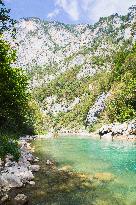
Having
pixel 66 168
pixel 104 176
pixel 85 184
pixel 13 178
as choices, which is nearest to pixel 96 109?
pixel 66 168

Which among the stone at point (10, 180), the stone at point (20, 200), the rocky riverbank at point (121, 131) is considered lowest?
the stone at point (20, 200)

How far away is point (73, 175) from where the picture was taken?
1355 inches

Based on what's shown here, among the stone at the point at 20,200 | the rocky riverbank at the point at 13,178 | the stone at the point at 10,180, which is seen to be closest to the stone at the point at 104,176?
the rocky riverbank at the point at 13,178

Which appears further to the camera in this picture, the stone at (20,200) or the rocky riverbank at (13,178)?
the rocky riverbank at (13,178)

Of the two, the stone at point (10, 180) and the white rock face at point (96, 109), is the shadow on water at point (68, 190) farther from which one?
the white rock face at point (96, 109)

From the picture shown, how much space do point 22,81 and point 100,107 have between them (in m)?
124

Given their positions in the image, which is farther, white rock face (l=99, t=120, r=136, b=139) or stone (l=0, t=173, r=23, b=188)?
white rock face (l=99, t=120, r=136, b=139)

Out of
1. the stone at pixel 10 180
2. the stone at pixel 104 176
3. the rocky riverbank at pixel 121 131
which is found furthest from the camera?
the rocky riverbank at pixel 121 131

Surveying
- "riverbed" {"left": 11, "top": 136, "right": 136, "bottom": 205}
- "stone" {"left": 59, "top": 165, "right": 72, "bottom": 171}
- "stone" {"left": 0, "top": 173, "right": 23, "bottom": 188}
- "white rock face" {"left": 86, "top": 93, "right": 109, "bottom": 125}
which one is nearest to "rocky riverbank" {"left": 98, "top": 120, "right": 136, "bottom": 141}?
"stone" {"left": 59, "top": 165, "right": 72, "bottom": 171}

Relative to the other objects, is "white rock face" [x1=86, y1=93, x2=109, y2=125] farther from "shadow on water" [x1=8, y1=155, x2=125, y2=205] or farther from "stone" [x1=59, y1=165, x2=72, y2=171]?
"shadow on water" [x1=8, y1=155, x2=125, y2=205]

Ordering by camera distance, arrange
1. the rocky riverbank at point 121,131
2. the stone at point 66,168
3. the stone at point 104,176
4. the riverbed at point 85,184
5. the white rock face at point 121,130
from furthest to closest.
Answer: the white rock face at point 121,130, the rocky riverbank at point 121,131, the stone at point 66,168, the stone at point 104,176, the riverbed at point 85,184

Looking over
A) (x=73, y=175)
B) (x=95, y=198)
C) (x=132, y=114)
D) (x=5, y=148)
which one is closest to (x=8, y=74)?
(x=5, y=148)

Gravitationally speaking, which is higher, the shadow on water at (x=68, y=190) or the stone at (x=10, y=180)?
the stone at (x=10, y=180)

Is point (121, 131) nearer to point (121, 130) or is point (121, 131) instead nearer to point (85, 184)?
point (121, 130)
